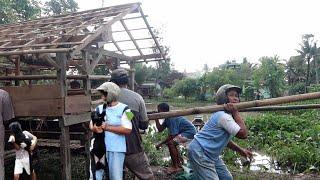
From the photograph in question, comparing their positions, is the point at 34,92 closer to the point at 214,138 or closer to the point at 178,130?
the point at 178,130

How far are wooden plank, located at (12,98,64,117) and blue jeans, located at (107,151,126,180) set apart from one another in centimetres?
213

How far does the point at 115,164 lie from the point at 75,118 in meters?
2.40

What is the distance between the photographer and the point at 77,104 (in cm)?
636

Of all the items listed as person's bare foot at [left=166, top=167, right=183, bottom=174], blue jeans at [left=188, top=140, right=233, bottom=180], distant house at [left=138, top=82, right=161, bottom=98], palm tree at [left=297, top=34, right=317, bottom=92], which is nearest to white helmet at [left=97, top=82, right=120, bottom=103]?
blue jeans at [left=188, top=140, right=233, bottom=180]

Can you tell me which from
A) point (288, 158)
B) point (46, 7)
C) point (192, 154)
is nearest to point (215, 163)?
point (192, 154)

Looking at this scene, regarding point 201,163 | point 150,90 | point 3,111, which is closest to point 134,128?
point 201,163

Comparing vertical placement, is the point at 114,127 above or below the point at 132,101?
below

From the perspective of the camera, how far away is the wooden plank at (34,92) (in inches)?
237

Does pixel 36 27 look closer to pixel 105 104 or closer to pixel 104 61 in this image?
pixel 104 61

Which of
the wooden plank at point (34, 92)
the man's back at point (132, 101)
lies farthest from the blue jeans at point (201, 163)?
the wooden plank at point (34, 92)

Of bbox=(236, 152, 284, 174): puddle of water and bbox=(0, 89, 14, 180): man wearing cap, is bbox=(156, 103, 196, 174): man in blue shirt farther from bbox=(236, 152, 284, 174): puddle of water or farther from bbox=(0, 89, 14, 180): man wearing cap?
bbox=(0, 89, 14, 180): man wearing cap

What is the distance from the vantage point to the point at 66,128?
6176 millimetres

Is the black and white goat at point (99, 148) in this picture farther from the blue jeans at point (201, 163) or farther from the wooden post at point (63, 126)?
the wooden post at point (63, 126)

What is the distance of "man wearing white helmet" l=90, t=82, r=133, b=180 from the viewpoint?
4.11 metres
